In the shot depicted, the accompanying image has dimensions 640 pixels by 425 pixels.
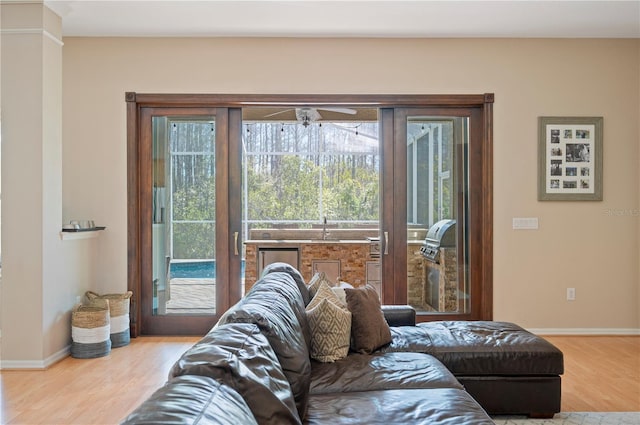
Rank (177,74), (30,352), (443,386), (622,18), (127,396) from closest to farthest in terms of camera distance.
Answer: (443,386) → (127,396) → (30,352) → (622,18) → (177,74)

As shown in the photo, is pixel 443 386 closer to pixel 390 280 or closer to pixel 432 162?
pixel 390 280

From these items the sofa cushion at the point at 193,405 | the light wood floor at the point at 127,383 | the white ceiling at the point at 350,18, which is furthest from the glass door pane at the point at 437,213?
the sofa cushion at the point at 193,405

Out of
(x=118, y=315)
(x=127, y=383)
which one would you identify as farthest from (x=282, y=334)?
(x=118, y=315)

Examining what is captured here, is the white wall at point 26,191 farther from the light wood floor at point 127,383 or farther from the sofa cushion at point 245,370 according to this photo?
the sofa cushion at point 245,370

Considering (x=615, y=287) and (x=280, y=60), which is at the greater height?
(x=280, y=60)

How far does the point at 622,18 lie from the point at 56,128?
5045mm

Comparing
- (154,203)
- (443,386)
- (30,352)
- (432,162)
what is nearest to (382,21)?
(432,162)

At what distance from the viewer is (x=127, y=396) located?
3637 mm

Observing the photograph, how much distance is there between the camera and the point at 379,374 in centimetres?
277

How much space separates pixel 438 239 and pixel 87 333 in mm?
3389

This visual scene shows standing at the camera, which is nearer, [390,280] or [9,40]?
[9,40]

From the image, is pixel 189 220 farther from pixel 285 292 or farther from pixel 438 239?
pixel 285 292

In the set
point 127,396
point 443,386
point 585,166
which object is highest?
point 585,166

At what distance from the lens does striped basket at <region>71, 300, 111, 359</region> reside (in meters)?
4.56
